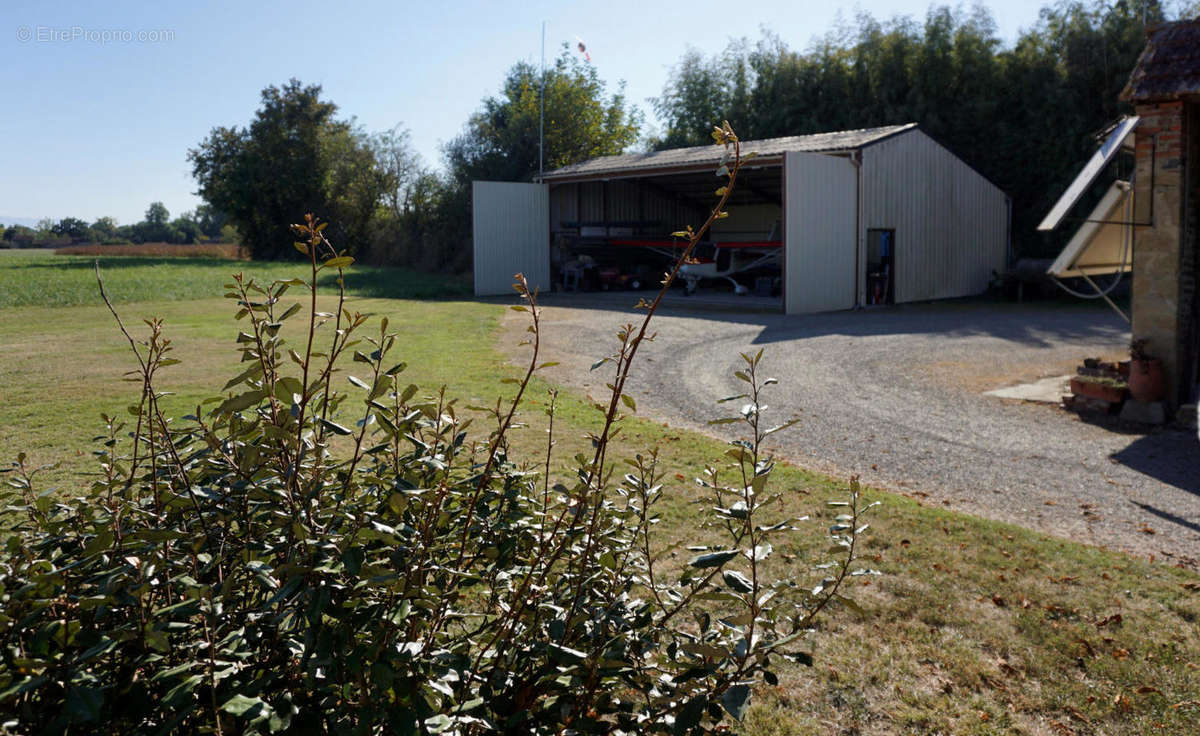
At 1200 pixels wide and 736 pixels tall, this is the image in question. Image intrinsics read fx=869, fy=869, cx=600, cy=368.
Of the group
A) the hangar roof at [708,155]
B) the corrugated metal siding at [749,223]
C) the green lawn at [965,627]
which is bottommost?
the green lawn at [965,627]

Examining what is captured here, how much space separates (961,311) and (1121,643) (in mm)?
15472

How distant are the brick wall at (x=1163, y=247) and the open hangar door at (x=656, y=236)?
13280mm

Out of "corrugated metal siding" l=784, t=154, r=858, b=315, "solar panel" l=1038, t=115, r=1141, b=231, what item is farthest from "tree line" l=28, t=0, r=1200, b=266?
"solar panel" l=1038, t=115, r=1141, b=231

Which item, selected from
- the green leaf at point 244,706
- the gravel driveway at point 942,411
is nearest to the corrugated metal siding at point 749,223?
A: the gravel driveway at point 942,411

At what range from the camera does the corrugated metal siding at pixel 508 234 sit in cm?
2231

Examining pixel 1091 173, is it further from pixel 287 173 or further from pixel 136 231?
pixel 136 231

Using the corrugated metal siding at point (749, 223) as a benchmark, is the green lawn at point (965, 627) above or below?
below

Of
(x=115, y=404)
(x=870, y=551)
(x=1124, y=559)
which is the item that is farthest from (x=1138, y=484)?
(x=115, y=404)

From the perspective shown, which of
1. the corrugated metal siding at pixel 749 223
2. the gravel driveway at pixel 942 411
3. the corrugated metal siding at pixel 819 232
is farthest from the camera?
the corrugated metal siding at pixel 749 223

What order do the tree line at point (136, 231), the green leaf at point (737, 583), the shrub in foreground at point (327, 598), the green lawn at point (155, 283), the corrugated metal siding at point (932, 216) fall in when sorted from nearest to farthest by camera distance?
the shrub in foreground at point (327, 598), the green leaf at point (737, 583), the corrugated metal siding at point (932, 216), the green lawn at point (155, 283), the tree line at point (136, 231)

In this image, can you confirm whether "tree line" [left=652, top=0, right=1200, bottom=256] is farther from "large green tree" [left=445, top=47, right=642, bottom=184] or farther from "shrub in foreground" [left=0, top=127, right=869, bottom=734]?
"shrub in foreground" [left=0, top=127, right=869, bottom=734]

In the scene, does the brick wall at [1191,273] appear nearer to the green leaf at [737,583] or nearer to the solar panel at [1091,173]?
the solar panel at [1091,173]

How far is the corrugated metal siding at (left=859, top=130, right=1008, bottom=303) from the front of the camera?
59.9 feet

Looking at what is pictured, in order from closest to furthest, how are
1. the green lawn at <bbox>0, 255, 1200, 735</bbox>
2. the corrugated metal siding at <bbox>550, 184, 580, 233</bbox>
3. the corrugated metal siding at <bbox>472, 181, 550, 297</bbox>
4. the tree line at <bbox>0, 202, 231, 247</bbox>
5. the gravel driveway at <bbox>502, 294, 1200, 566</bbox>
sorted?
the green lawn at <bbox>0, 255, 1200, 735</bbox> → the gravel driveway at <bbox>502, 294, 1200, 566</bbox> → the corrugated metal siding at <bbox>472, 181, 550, 297</bbox> → the corrugated metal siding at <bbox>550, 184, 580, 233</bbox> → the tree line at <bbox>0, 202, 231, 247</bbox>
